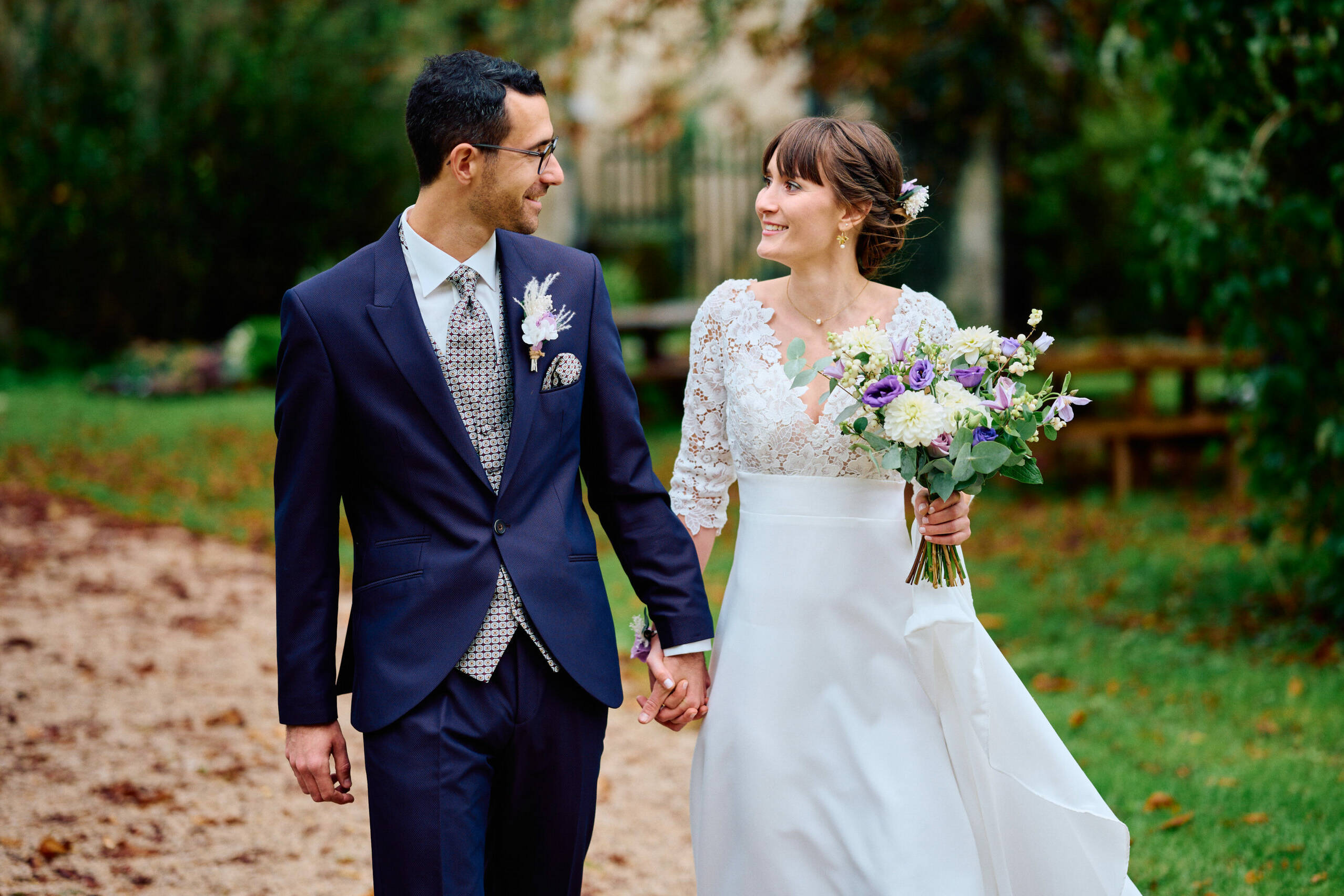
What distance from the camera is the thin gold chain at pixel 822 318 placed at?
3.30 m

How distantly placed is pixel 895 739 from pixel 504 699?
1031 millimetres

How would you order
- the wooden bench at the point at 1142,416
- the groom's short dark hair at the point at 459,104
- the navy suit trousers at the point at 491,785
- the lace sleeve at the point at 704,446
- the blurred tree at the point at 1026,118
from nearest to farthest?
the navy suit trousers at the point at 491,785 → the groom's short dark hair at the point at 459,104 → the lace sleeve at the point at 704,446 → the wooden bench at the point at 1142,416 → the blurred tree at the point at 1026,118

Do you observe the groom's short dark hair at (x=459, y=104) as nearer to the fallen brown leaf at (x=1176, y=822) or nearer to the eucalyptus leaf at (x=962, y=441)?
the eucalyptus leaf at (x=962, y=441)

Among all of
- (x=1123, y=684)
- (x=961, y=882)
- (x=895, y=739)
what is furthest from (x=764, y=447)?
(x=1123, y=684)

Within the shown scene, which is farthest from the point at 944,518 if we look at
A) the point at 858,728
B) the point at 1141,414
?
the point at 1141,414

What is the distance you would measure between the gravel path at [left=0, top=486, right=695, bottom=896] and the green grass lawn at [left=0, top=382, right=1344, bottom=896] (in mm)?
1498

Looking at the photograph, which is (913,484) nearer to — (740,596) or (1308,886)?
(740,596)

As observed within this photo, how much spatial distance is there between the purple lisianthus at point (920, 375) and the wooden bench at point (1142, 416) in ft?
25.8

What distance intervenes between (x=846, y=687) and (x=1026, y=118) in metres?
13.0

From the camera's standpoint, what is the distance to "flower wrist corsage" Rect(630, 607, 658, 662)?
3061mm

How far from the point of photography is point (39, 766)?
15.6 ft

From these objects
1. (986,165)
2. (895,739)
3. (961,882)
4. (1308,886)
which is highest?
(986,165)

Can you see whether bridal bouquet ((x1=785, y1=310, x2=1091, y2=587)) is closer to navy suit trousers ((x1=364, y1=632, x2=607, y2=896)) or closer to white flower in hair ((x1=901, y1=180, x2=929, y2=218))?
white flower in hair ((x1=901, y1=180, x2=929, y2=218))

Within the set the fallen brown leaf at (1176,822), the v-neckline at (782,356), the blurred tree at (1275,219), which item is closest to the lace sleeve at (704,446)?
the v-neckline at (782,356)
